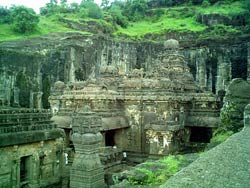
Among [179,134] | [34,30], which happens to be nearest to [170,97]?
[179,134]

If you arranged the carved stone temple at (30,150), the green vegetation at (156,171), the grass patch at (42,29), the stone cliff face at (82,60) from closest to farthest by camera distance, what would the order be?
the green vegetation at (156,171) → the carved stone temple at (30,150) → the stone cliff face at (82,60) → the grass patch at (42,29)

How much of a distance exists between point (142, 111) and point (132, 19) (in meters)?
37.1

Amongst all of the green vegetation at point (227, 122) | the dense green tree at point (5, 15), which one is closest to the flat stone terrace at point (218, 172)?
the green vegetation at point (227, 122)

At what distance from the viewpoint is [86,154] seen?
10.1 metres

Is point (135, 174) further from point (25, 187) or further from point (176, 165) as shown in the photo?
point (25, 187)

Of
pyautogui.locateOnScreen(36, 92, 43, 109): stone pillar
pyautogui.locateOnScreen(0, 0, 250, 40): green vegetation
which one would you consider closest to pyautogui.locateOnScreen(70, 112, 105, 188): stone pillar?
pyautogui.locateOnScreen(36, 92, 43, 109): stone pillar

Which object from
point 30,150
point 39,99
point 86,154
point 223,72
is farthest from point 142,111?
point 223,72

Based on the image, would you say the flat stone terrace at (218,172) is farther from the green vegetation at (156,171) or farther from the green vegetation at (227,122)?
the green vegetation at (227,122)

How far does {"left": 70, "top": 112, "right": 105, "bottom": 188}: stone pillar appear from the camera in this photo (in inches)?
390

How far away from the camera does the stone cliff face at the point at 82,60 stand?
76.8 ft

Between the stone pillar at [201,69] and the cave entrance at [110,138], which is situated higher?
the stone pillar at [201,69]

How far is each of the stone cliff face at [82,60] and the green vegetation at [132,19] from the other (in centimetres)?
312

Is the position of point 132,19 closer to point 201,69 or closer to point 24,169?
point 201,69

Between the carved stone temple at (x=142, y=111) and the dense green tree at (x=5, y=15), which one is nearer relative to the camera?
the carved stone temple at (x=142, y=111)
